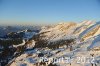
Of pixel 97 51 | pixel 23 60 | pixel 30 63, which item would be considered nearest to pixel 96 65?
pixel 97 51

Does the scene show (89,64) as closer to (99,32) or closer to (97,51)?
(97,51)

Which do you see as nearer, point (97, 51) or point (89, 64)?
point (89, 64)

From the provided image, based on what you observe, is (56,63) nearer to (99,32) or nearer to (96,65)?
(96,65)

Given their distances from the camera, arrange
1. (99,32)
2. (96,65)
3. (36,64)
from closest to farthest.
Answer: (96,65) < (36,64) < (99,32)

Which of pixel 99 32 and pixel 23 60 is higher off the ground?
pixel 99 32

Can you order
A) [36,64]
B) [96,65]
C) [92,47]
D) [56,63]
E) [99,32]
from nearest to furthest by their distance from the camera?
1. [96,65]
2. [56,63]
3. [36,64]
4. [92,47]
5. [99,32]

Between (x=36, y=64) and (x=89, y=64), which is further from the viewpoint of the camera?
(x=36, y=64)

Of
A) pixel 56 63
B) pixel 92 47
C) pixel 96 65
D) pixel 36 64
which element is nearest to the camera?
pixel 96 65

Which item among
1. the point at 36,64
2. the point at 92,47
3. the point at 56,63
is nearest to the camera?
the point at 56,63

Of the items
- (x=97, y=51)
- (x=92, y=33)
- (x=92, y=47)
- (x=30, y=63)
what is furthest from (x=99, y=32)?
(x=30, y=63)
